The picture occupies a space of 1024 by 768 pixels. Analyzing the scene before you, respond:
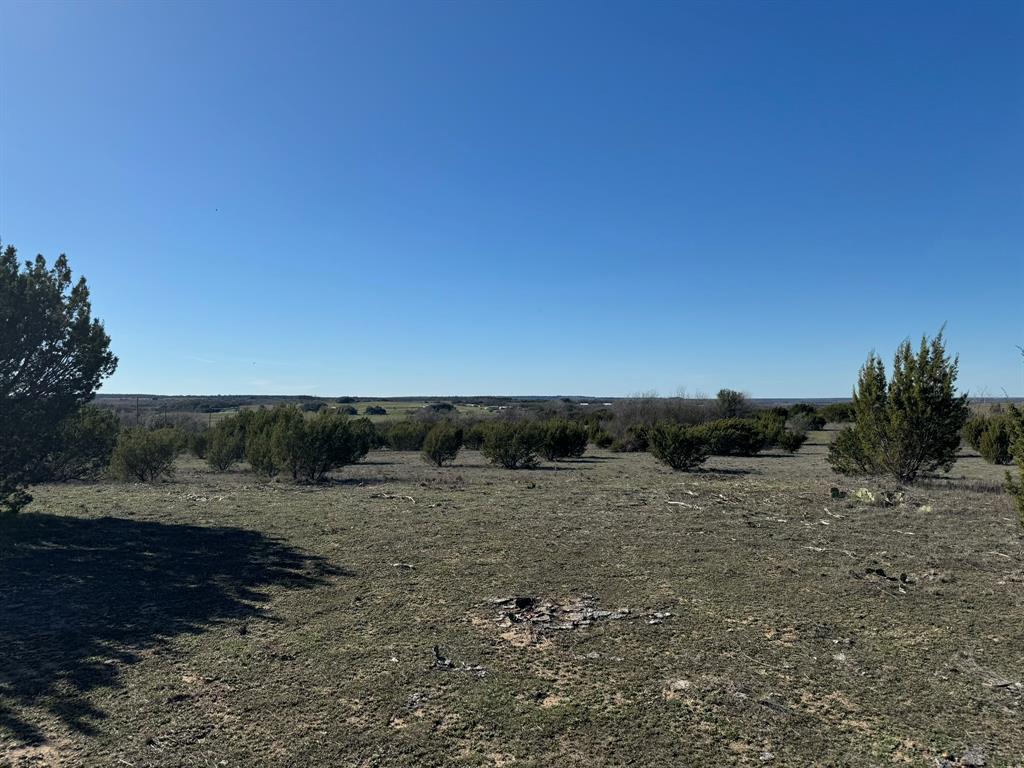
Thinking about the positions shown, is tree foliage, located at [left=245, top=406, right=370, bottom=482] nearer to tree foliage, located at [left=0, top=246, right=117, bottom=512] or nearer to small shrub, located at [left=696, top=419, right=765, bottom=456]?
tree foliage, located at [left=0, top=246, right=117, bottom=512]

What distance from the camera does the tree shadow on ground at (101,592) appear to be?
13.8ft

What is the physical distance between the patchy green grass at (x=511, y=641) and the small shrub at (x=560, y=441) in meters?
15.3

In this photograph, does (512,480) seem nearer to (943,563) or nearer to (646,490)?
(646,490)

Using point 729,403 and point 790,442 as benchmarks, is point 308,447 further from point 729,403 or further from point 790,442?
point 729,403

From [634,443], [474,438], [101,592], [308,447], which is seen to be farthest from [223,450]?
[634,443]

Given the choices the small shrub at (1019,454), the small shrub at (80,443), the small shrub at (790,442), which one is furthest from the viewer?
the small shrub at (790,442)

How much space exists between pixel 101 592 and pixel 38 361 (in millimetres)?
5501

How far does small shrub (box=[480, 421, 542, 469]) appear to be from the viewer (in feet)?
74.2

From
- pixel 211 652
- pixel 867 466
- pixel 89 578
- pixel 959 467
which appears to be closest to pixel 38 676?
pixel 211 652

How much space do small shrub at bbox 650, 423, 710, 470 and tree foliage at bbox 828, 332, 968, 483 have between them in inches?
233

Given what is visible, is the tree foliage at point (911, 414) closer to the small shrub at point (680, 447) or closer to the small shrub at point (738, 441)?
the small shrub at point (680, 447)

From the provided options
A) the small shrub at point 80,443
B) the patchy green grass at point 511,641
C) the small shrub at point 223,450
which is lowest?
the patchy green grass at point 511,641

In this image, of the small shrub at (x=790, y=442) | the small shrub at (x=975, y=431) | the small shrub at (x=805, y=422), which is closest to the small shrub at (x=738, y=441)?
the small shrub at (x=790, y=442)

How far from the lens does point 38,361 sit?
9.77 meters
